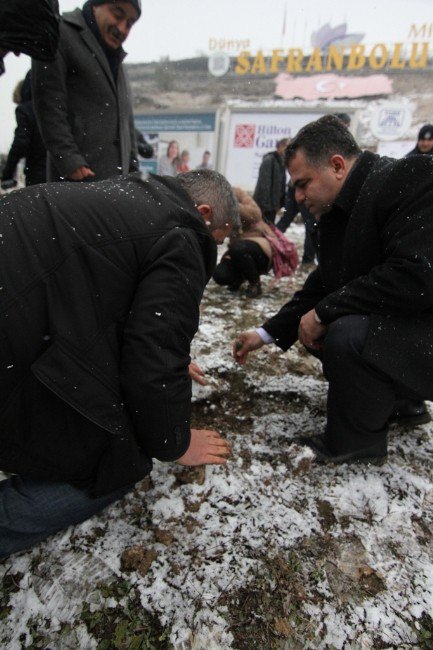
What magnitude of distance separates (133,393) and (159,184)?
0.59 m

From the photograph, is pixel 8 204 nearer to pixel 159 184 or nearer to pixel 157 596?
pixel 159 184

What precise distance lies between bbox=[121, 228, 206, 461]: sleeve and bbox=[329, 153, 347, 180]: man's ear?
2.55ft

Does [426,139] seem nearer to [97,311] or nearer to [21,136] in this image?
[21,136]

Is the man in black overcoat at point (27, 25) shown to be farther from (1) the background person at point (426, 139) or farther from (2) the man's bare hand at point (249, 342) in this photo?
(1) the background person at point (426, 139)

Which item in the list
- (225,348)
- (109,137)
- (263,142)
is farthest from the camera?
(263,142)

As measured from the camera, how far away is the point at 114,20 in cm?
193

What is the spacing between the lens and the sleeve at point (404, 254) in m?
1.17

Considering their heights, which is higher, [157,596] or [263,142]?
[263,142]

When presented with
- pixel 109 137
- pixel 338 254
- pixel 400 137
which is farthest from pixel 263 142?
pixel 338 254

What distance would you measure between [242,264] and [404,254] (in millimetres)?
2281

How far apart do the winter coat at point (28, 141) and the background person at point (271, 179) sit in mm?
3070

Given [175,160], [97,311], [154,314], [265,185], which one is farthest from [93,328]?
[175,160]

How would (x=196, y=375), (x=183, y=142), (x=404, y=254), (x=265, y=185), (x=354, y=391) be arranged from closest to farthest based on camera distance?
(x=404, y=254), (x=354, y=391), (x=196, y=375), (x=265, y=185), (x=183, y=142)

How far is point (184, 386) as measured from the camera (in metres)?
1.03
